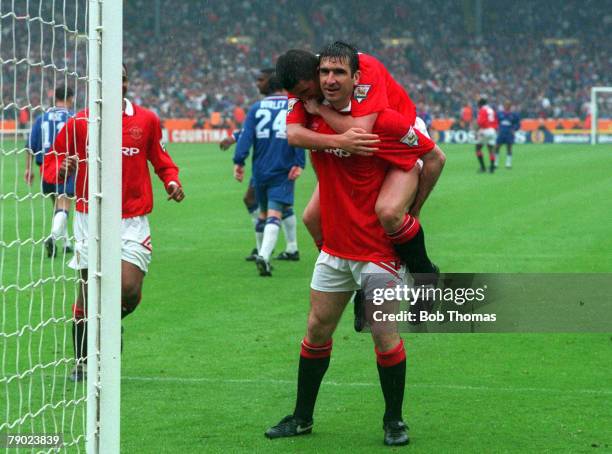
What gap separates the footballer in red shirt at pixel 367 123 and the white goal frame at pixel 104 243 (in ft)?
3.37

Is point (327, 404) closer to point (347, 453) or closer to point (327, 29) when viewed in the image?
point (347, 453)

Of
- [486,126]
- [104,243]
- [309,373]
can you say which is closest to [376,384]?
[309,373]

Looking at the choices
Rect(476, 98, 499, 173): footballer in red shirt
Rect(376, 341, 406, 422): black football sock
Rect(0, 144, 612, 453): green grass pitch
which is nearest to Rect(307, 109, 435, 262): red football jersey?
Rect(376, 341, 406, 422): black football sock

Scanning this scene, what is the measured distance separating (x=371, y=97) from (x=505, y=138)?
23.9 meters

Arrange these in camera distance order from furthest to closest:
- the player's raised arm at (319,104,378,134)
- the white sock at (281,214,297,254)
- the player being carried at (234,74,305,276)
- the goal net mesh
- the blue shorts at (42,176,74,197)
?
the white sock at (281,214,297,254), the player being carried at (234,74,305,276), the blue shorts at (42,176,74,197), the player's raised arm at (319,104,378,134), the goal net mesh

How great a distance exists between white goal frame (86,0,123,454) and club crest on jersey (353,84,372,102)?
1290 mm

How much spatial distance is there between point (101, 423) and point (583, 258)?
28.1 feet

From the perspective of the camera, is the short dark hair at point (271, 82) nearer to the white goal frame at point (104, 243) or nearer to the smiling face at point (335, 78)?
the smiling face at point (335, 78)

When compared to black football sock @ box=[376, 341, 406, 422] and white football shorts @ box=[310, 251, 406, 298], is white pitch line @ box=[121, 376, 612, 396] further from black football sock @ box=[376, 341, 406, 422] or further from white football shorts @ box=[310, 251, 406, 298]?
white football shorts @ box=[310, 251, 406, 298]

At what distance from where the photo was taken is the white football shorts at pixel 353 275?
17.8ft

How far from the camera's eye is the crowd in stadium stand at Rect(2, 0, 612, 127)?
52.8 m

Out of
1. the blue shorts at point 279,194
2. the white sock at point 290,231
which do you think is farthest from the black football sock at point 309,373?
the white sock at point 290,231

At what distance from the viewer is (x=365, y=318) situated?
543 centimetres

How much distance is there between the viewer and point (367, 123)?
5.26m
